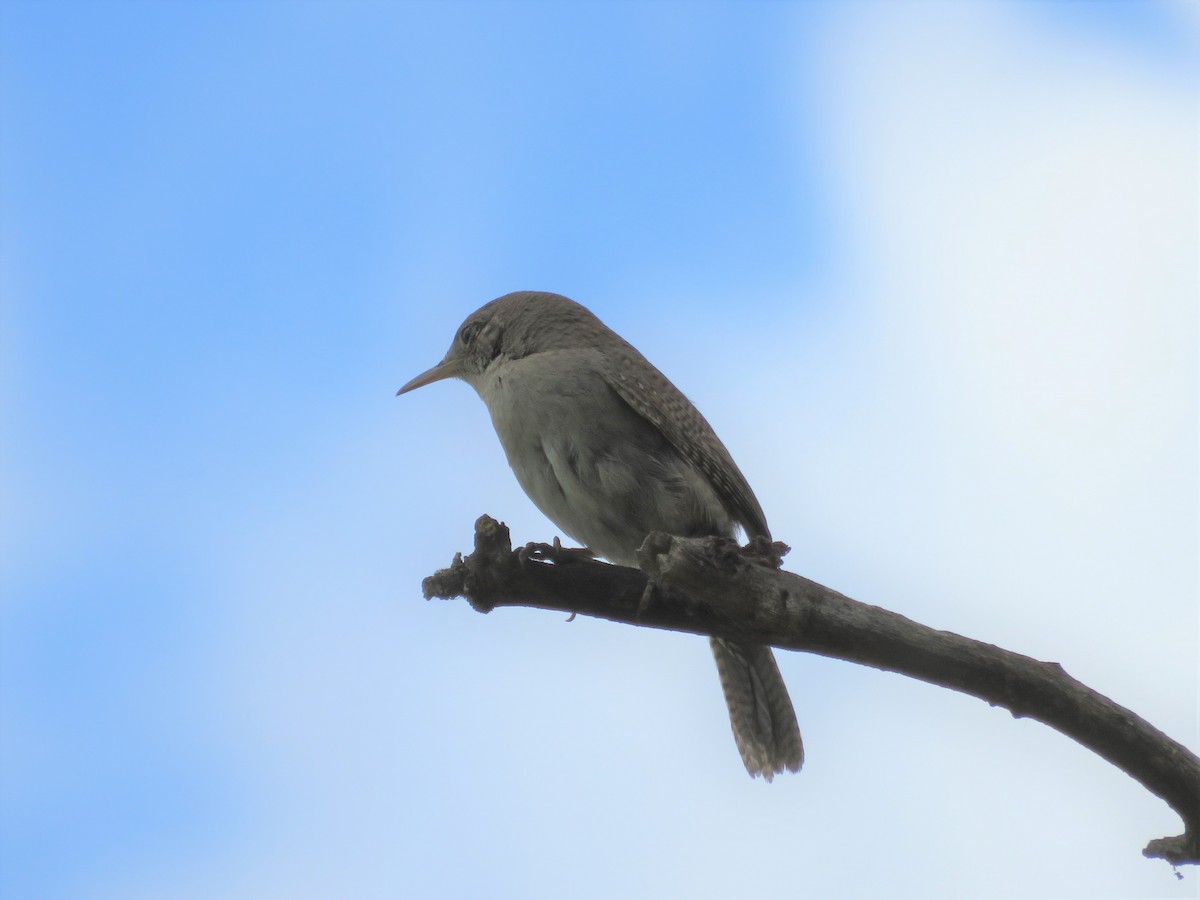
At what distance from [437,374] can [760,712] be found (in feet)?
8.90

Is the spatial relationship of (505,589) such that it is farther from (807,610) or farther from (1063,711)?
(1063,711)

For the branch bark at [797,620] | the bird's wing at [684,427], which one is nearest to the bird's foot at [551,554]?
the branch bark at [797,620]

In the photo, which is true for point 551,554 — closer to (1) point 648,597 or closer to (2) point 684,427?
(1) point 648,597

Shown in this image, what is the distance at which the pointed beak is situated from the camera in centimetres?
709

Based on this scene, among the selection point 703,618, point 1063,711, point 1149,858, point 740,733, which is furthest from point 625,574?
point 740,733

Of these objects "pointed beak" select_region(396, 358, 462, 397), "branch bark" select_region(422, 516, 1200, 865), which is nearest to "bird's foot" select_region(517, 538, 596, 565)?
"branch bark" select_region(422, 516, 1200, 865)

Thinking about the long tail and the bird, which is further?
the long tail

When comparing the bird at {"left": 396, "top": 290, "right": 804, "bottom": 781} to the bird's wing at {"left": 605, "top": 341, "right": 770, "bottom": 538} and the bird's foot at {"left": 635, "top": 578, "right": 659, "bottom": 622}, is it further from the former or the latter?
the bird's foot at {"left": 635, "top": 578, "right": 659, "bottom": 622}

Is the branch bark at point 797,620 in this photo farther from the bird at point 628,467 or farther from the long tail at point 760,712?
the long tail at point 760,712

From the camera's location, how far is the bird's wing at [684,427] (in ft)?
18.9

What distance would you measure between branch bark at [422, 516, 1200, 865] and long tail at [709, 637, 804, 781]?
77.4 inches

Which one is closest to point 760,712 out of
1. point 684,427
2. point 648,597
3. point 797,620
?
point 684,427

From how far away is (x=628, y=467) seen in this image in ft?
18.3

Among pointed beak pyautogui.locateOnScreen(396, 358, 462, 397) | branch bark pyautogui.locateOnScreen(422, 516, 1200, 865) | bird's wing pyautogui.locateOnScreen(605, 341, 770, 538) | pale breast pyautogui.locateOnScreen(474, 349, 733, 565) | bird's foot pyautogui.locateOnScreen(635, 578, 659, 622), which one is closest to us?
branch bark pyautogui.locateOnScreen(422, 516, 1200, 865)
